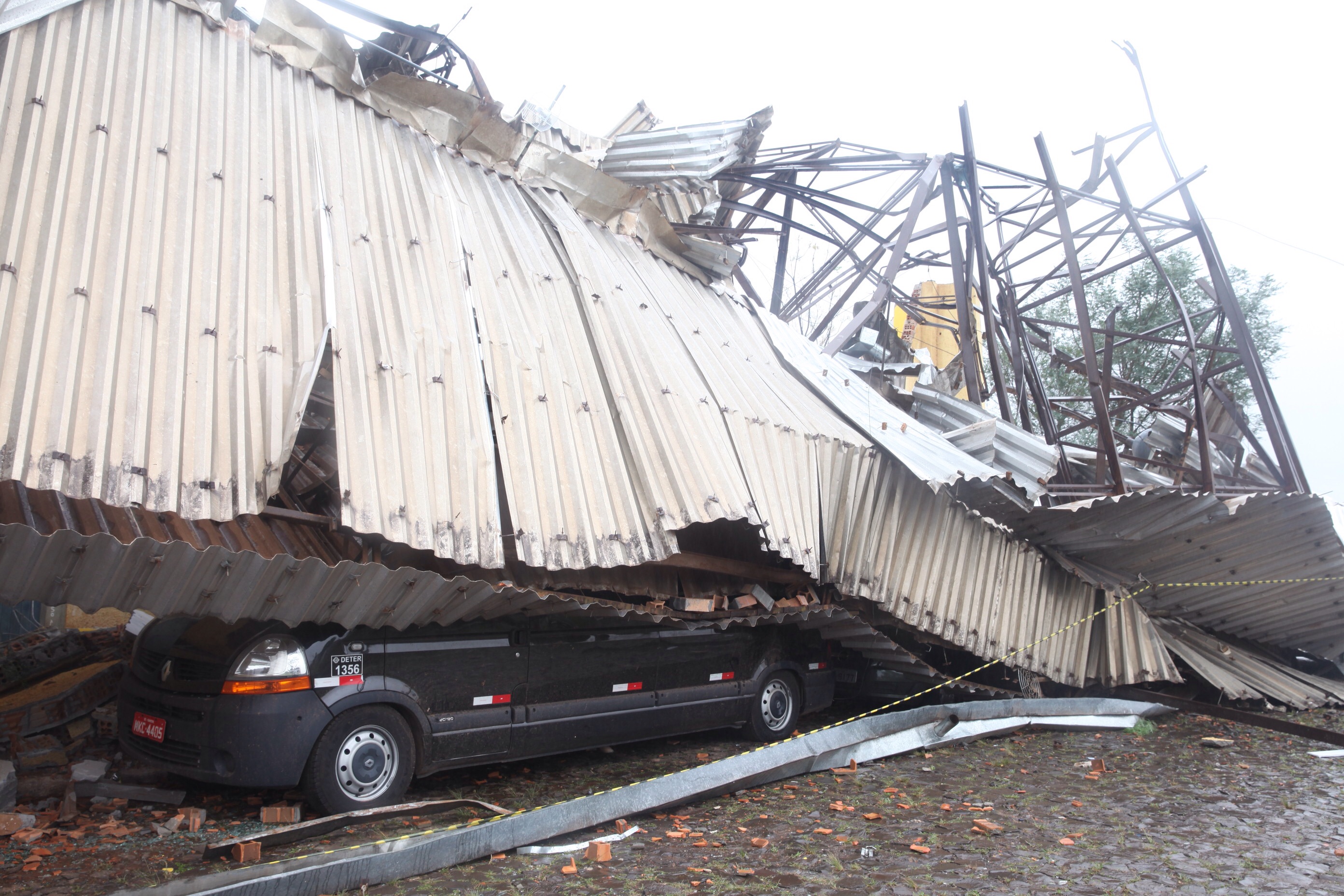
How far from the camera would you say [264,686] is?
508 centimetres

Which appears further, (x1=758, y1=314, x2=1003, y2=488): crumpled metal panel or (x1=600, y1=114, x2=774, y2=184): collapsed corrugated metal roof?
(x1=600, y1=114, x2=774, y2=184): collapsed corrugated metal roof

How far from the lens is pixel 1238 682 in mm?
9969

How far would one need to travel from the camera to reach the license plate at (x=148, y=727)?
5.38 meters

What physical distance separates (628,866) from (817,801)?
1856 millimetres

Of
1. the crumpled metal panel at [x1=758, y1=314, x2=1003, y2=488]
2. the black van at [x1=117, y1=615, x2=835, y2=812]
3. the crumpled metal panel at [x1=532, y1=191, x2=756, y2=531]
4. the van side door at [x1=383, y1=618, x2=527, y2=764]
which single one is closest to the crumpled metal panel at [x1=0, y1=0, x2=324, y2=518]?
the black van at [x1=117, y1=615, x2=835, y2=812]

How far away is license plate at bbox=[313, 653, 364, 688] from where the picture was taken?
17.1ft

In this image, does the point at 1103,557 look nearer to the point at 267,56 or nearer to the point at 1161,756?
the point at 1161,756

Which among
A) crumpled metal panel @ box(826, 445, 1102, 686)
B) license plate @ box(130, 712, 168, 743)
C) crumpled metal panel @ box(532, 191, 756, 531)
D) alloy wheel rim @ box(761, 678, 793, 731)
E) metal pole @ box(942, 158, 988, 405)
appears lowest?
license plate @ box(130, 712, 168, 743)

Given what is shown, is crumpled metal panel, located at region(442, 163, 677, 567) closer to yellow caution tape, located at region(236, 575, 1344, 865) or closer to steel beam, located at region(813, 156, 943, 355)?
yellow caution tape, located at region(236, 575, 1344, 865)

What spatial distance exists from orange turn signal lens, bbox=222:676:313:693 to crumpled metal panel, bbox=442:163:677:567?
4.81ft

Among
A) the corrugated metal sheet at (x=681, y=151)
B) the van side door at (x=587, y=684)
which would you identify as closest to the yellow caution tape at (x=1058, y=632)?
the van side door at (x=587, y=684)

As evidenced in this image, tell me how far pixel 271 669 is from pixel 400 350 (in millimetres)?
2050

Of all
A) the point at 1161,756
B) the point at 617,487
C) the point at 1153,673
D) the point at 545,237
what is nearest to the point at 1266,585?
the point at 1153,673

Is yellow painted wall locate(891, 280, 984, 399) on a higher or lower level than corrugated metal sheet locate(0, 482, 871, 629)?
higher
